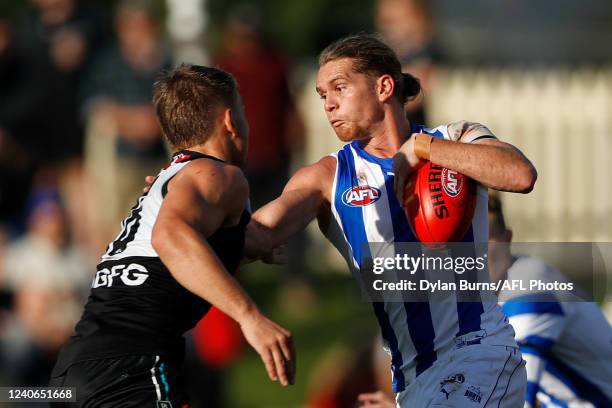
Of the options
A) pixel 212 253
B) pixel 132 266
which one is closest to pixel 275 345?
pixel 212 253

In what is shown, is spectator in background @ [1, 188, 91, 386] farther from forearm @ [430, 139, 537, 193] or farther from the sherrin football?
forearm @ [430, 139, 537, 193]

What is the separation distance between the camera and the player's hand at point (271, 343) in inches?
187

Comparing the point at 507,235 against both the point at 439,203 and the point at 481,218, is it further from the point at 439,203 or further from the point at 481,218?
the point at 439,203

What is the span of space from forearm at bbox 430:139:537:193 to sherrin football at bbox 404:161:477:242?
→ 0.09 meters

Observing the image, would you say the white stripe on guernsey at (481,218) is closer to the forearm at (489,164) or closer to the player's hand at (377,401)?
the forearm at (489,164)

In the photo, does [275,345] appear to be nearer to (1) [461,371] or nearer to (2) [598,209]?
(1) [461,371]

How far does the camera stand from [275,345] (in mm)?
4746

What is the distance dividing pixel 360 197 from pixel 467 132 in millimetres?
607

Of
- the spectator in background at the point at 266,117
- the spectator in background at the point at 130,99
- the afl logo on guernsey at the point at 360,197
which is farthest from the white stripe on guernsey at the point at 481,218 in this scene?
the spectator in background at the point at 266,117

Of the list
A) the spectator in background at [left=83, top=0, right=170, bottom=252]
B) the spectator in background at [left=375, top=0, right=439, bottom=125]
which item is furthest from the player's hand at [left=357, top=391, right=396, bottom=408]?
the spectator in background at [left=83, top=0, right=170, bottom=252]

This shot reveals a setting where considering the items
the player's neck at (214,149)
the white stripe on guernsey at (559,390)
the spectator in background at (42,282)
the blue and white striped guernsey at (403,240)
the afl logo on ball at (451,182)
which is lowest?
the spectator in background at (42,282)

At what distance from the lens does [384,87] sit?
19.8ft

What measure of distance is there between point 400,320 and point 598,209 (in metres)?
10.9

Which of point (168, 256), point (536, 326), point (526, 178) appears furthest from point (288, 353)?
point (536, 326)
